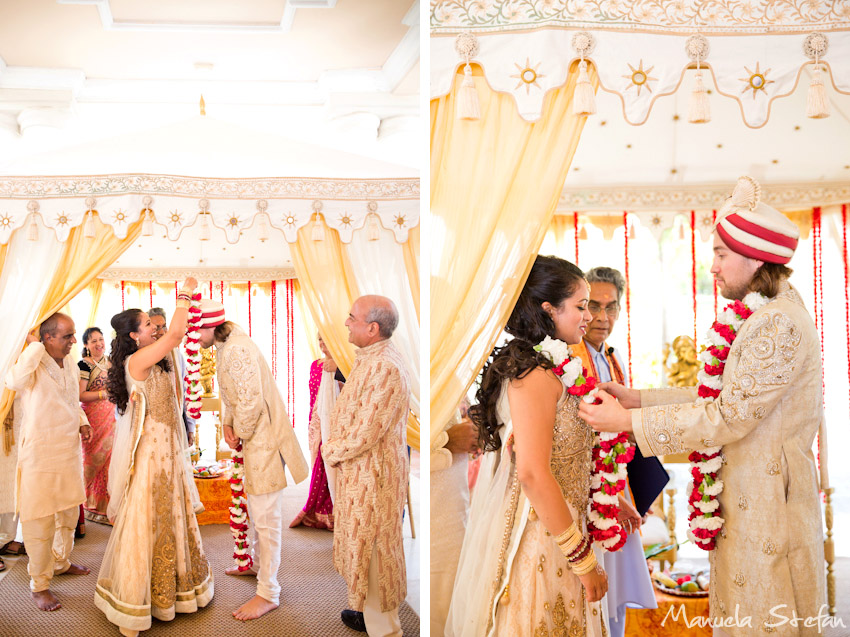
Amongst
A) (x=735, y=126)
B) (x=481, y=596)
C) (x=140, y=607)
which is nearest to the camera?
(x=481, y=596)

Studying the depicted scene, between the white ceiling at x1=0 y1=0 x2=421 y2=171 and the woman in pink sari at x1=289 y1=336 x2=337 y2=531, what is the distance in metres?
0.68

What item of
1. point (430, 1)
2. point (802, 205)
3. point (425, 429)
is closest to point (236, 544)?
point (425, 429)

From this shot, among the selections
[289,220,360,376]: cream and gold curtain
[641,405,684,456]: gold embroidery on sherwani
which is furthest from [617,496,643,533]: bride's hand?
[289,220,360,376]: cream and gold curtain

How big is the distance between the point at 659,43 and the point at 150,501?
2125 mm

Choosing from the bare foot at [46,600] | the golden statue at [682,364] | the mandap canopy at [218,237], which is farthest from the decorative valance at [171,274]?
the golden statue at [682,364]

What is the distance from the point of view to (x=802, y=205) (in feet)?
7.93

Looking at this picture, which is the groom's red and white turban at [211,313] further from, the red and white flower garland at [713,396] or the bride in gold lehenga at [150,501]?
the red and white flower garland at [713,396]

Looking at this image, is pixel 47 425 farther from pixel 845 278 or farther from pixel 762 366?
pixel 845 278

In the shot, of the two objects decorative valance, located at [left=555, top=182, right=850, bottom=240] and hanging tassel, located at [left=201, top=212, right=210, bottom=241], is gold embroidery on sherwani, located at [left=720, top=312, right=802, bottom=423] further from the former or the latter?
hanging tassel, located at [left=201, top=212, right=210, bottom=241]

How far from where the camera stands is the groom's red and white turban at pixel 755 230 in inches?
61.9

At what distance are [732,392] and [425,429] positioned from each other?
80cm

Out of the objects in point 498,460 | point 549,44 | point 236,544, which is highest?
point 549,44

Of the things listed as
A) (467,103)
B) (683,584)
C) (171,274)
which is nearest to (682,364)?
(683,584)

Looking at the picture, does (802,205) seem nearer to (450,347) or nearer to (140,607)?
(450,347)
